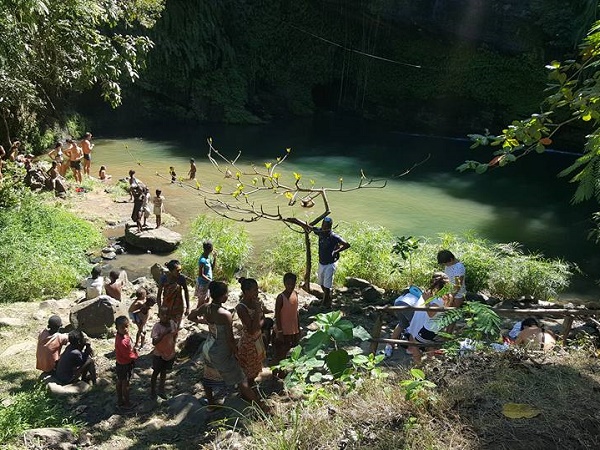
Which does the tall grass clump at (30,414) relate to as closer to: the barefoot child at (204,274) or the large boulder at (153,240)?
the barefoot child at (204,274)

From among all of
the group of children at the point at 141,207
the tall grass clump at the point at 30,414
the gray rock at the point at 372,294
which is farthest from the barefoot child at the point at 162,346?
the group of children at the point at 141,207

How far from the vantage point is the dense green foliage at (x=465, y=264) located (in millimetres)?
9672

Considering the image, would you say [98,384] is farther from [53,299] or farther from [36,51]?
[36,51]

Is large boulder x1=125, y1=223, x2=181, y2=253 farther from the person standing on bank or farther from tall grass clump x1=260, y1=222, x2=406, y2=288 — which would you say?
the person standing on bank

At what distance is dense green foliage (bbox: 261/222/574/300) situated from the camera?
9.67m

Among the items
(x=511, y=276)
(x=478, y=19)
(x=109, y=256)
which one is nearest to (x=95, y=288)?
(x=109, y=256)

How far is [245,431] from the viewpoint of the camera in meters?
4.00

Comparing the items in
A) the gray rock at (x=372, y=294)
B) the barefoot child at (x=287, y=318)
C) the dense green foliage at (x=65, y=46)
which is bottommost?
the gray rock at (x=372, y=294)

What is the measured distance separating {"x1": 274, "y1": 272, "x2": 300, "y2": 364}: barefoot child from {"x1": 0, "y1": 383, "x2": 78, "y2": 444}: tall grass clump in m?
2.05

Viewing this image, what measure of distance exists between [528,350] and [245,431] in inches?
86.9

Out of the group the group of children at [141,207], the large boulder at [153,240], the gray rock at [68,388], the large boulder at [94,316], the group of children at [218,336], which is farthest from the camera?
the group of children at [141,207]

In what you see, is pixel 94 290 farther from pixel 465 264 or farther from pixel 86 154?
pixel 86 154

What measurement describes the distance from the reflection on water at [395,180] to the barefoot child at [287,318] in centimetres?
657

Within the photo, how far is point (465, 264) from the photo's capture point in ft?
32.1
